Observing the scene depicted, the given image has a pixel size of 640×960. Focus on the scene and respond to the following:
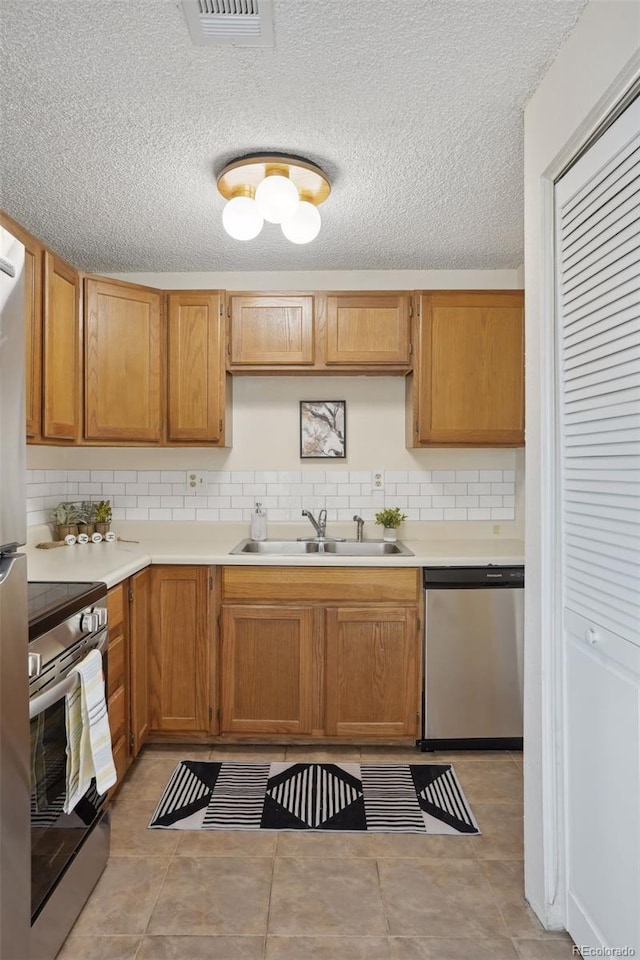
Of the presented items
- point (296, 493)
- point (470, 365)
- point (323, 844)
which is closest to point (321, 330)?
point (470, 365)

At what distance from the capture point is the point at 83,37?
1600 mm

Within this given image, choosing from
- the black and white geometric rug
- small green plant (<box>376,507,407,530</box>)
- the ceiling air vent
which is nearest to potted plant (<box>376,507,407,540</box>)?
small green plant (<box>376,507,407,530</box>)

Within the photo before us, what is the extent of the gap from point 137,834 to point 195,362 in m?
2.16

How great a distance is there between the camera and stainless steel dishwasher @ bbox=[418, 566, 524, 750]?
285 cm

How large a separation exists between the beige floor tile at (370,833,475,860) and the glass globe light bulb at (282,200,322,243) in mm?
2295

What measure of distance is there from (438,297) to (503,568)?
1.43 meters

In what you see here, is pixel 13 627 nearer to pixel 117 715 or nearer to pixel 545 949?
pixel 117 715

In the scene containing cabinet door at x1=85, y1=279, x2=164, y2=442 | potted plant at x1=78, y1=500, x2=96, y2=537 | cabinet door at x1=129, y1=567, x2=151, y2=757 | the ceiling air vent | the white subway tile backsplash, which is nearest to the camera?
the ceiling air vent

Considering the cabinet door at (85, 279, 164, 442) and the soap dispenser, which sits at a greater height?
the cabinet door at (85, 279, 164, 442)

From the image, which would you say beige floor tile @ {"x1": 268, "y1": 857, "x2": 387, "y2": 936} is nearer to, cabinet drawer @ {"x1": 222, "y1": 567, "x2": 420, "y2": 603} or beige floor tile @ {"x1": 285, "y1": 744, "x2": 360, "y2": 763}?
beige floor tile @ {"x1": 285, "y1": 744, "x2": 360, "y2": 763}

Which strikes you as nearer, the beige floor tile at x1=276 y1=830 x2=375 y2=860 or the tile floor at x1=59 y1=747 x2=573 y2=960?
the tile floor at x1=59 y1=747 x2=573 y2=960

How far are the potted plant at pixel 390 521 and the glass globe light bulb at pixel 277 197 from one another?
1.71 meters

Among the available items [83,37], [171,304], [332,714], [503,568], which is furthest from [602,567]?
[171,304]

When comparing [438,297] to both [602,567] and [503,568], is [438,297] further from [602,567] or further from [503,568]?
[602,567]
